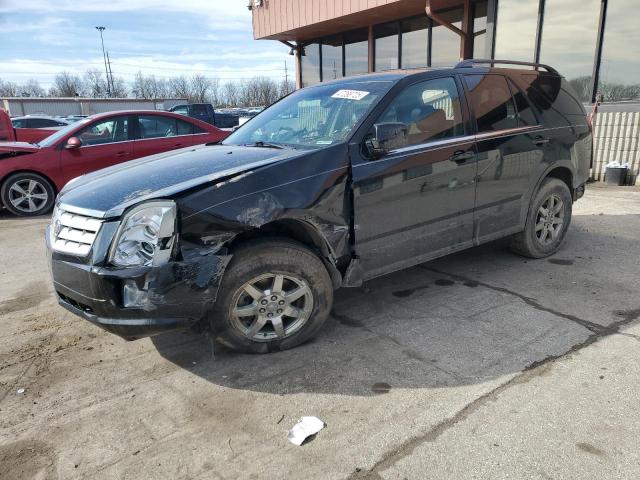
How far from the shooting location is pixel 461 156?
12.8 ft

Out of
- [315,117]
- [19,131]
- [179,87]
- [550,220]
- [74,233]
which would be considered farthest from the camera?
[179,87]

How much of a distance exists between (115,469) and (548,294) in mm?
3462

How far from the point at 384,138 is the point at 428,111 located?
765 millimetres

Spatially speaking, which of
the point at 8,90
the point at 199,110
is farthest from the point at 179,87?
the point at 199,110

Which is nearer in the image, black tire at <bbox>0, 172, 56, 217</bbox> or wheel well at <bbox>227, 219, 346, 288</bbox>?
wheel well at <bbox>227, 219, 346, 288</bbox>

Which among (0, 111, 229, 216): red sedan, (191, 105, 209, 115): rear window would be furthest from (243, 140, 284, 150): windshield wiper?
(191, 105, 209, 115): rear window

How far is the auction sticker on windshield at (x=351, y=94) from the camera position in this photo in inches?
146

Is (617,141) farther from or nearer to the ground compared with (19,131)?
nearer to the ground

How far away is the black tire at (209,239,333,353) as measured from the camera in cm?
293

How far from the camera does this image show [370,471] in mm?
2180

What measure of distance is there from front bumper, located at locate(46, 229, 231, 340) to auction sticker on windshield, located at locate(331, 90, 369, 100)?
1.70 metres

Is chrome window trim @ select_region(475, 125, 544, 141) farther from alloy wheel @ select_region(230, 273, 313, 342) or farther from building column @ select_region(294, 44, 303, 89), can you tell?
building column @ select_region(294, 44, 303, 89)

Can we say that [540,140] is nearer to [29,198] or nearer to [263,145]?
[263,145]

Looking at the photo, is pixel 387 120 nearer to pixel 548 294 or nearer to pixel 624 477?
pixel 548 294
